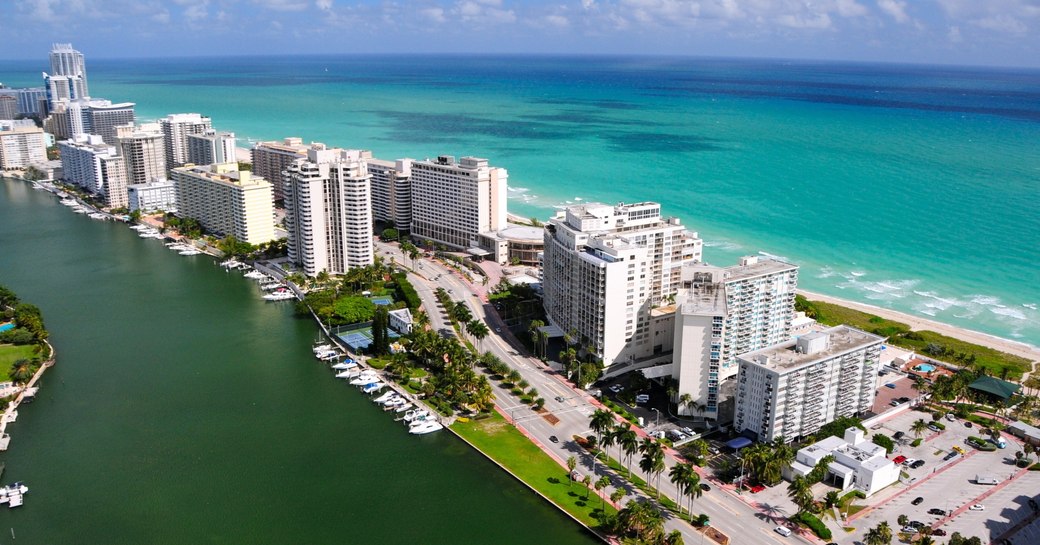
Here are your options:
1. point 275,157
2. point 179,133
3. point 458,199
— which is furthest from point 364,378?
point 179,133

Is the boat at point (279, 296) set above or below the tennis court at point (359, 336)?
above

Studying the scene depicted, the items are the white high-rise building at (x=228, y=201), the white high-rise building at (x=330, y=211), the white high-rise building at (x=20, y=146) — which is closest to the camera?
the white high-rise building at (x=330, y=211)

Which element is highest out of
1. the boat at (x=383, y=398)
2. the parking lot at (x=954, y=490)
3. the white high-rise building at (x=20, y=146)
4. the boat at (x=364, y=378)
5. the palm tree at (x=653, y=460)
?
the white high-rise building at (x=20, y=146)

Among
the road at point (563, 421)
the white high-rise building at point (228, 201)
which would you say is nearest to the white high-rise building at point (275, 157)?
the white high-rise building at point (228, 201)

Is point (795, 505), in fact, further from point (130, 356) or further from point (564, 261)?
point (130, 356)

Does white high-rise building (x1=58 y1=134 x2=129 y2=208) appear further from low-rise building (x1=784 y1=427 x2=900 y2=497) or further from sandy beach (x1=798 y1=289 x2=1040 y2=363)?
low-rise building (x1=784 y1=427 x2=900 y2=497)

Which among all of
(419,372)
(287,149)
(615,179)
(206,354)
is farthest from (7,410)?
(615,179)

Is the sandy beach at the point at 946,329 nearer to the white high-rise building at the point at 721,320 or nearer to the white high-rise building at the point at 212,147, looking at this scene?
the white high-rise building at the point at 721,320

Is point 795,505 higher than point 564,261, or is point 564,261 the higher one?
point 564,261
